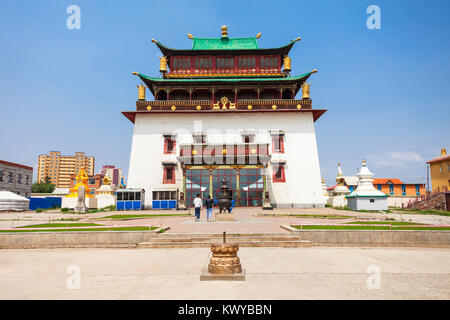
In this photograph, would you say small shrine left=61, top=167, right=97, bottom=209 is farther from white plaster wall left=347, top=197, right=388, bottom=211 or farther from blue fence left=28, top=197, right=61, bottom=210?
white plaster wall left=347, top=197, right=388, bottom=211

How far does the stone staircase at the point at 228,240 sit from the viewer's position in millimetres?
10055

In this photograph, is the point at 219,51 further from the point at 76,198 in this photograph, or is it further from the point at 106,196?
the point at 76,198

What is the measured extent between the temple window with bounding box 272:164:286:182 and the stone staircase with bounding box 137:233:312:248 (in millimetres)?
21807

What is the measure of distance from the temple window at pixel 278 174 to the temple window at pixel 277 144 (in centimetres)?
184

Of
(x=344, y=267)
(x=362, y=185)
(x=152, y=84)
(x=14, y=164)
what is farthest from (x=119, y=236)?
(x=14, y=164)

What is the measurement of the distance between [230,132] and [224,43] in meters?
15.5

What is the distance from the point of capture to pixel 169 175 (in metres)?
32.5

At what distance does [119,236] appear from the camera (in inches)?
410

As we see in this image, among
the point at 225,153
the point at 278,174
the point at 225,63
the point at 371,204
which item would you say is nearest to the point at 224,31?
the point at 225,63

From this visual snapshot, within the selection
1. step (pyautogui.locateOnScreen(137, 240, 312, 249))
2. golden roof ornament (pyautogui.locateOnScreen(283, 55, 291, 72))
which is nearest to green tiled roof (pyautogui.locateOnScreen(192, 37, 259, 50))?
golden roof ornament (pyautogui.locateOnScreen(283, 55, 291, 72))

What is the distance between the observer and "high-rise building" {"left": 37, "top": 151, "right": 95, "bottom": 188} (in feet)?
569

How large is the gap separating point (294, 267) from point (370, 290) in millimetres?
2093

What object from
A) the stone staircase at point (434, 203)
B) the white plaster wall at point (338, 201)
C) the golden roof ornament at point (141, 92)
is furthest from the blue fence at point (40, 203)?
the stone staircase at point (434, 203)
